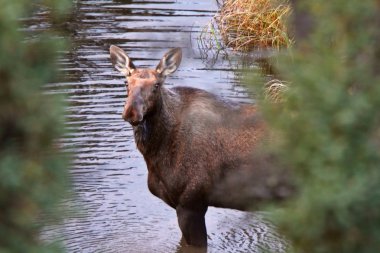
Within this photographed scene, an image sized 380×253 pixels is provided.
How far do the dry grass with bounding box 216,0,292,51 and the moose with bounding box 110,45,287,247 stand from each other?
5.88m

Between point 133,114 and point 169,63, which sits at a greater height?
point 169,63

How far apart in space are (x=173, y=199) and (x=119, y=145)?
123 inches

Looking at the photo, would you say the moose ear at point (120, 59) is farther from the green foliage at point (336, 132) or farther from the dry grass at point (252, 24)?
the dry grass at point (252, 24)

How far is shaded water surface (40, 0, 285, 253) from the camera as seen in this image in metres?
9.77

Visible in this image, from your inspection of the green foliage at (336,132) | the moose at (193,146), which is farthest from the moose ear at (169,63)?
the green foliage at (336,132)

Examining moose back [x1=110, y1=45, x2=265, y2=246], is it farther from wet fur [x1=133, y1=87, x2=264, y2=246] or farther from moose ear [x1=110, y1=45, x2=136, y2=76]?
moose ear [x1=110, y1=45, x2=136, y2=76]

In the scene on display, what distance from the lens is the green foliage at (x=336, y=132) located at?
12.7 feet

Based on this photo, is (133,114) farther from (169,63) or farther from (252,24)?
(252,24)

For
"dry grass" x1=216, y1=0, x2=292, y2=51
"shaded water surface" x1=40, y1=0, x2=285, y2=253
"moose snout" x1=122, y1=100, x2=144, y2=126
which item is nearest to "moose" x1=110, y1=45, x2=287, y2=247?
"moose snout" x1=122, y1=100, x2=144, y2=126

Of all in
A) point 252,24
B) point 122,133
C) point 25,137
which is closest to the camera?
point 25,137

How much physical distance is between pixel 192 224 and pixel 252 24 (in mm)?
6775

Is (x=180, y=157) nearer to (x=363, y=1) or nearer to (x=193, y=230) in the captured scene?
(x=193, y=230)

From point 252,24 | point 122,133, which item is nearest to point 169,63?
point 122,133

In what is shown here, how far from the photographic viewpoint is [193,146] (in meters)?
9.07
